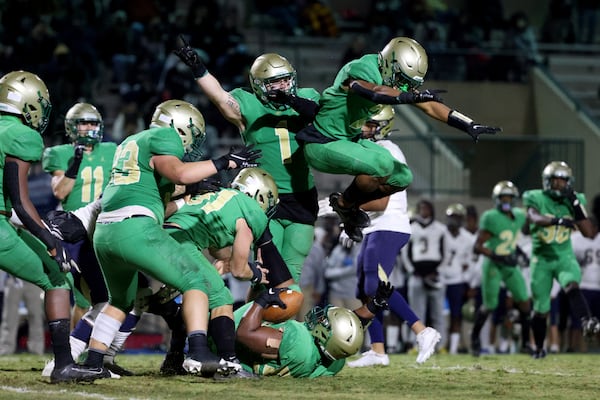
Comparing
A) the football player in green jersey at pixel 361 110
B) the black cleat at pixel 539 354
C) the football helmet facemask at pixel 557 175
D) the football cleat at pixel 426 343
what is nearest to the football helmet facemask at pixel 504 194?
the football helmet facemask at pixel 557 175

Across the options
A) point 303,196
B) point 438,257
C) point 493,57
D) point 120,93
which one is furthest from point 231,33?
point 303,196

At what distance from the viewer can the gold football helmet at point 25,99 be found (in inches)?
299

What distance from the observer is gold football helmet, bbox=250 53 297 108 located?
8523 mm

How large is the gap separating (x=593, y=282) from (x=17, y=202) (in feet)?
33.6

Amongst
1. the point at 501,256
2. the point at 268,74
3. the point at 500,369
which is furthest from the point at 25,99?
the point at 501,256

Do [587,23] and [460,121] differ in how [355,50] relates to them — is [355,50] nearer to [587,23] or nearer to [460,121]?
[587,23]

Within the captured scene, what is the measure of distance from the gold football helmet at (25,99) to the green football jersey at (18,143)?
14cm

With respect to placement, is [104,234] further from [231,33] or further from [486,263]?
[231,33]

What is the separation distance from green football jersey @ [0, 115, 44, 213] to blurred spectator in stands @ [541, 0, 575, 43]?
56.7 feet

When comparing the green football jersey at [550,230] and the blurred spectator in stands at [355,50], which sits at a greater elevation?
the blurred spectator in stands at [355,50]

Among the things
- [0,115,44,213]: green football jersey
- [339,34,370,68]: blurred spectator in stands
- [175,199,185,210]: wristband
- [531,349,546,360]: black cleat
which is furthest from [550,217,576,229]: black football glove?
[339,34,370,68]: blurred spectator in stands

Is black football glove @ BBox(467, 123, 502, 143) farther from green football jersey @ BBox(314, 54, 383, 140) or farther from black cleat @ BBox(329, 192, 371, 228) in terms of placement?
black cleat @ BBox(329, 192, 371, 228)

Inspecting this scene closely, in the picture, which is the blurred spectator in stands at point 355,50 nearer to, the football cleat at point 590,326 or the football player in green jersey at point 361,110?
the football cleat at point 590,326

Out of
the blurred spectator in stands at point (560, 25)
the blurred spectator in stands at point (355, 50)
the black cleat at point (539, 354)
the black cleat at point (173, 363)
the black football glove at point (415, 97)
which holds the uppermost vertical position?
the blurred spectator in stands at point (560, 25)
